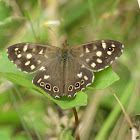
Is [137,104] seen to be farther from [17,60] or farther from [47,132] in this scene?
[17,60]

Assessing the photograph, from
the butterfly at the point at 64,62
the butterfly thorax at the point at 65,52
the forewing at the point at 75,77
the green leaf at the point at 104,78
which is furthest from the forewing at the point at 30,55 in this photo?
the green leaf at the point at 104,78

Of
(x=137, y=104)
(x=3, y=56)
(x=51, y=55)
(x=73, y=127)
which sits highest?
(x=3, y=56)

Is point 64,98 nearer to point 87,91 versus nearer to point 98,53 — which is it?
point 98,53

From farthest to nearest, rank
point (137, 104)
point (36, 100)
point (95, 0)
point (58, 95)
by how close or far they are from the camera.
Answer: point (95, 0) < point (36, 100) < point (137, 104) < point (58, 95)

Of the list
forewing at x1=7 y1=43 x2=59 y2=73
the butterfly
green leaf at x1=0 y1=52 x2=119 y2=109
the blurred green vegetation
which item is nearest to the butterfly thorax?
the butterfly

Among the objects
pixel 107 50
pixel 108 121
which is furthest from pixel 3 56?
pixel 108 121

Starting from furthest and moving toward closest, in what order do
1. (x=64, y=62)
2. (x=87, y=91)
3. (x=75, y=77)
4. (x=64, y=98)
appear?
1. (x=87, y=91)
2. (x=64, y=62)
3. (x=75, y=77)
4. (x=64, y=98)

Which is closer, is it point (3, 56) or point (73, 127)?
point (3, 56)

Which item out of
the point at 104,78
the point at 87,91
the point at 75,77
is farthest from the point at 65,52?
the point at 87,91
